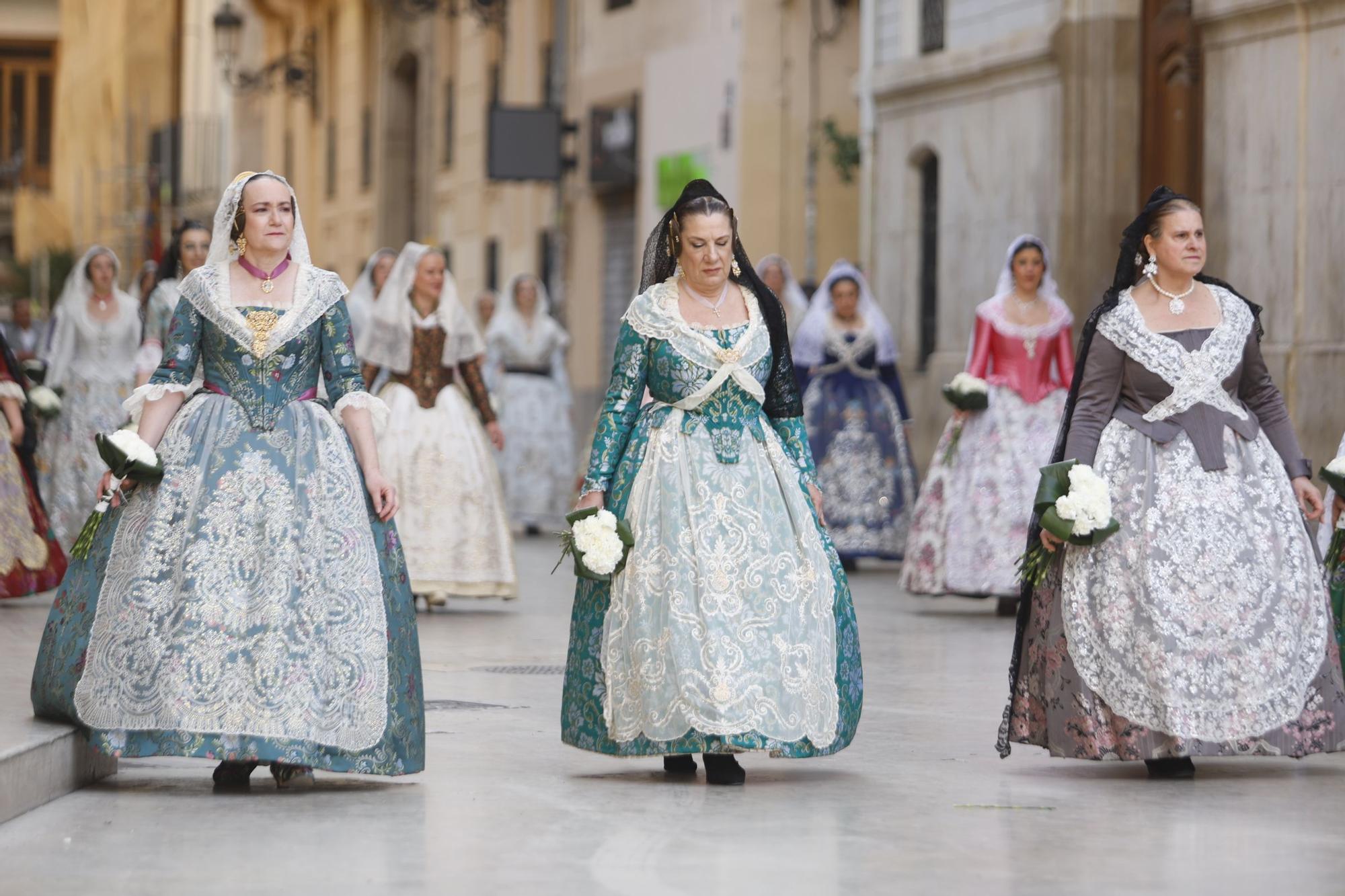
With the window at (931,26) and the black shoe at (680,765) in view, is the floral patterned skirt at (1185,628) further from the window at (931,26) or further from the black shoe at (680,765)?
the window at (931,26)

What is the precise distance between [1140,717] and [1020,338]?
21.3ft

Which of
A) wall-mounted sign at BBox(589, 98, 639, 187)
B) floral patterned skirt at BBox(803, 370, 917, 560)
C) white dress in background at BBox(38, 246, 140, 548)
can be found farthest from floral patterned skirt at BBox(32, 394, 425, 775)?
wall-mounted sign at BBox(589, 98, 639, 187)

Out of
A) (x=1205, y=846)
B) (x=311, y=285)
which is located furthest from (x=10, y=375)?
(x=1205, y=846)

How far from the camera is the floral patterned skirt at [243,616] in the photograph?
24.7 feet

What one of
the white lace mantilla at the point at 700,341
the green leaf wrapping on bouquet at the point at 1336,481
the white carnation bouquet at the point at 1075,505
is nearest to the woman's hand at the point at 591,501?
the white lace mantilla at the point at 700,341

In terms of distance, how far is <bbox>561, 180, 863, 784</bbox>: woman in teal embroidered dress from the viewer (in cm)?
778

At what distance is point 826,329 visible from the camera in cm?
1758

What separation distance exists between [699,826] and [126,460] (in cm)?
197

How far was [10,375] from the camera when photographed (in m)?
13.2

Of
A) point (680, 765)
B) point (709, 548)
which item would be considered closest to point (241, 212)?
point (709, 548)

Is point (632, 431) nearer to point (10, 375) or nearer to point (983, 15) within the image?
point (10, 375)

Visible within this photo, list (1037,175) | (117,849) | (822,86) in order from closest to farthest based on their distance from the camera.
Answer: (117,849), (1037,175), (822,86)

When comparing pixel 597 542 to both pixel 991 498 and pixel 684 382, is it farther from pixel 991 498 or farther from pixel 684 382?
pixel 991 498

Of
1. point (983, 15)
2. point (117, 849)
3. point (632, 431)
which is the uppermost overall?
point (983, 15)
